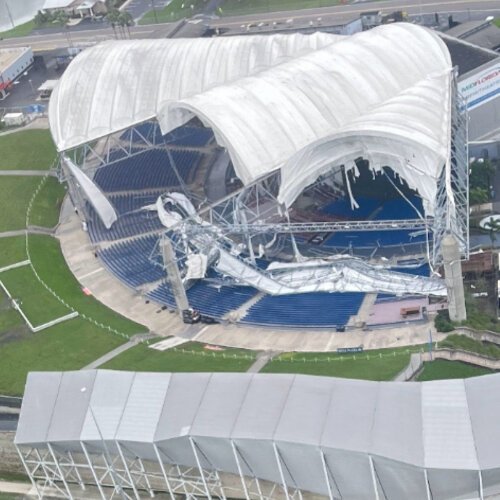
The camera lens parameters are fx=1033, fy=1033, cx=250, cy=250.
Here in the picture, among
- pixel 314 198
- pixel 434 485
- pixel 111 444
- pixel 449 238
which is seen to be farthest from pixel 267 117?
pixel 434 485

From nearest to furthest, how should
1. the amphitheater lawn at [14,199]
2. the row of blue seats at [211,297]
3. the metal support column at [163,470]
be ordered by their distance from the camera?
the metal support column at [163,470], the row of blue seats at [211,297], the amphitheater lawn at [14,199]

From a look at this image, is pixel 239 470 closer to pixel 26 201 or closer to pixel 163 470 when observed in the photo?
pixel 163 470

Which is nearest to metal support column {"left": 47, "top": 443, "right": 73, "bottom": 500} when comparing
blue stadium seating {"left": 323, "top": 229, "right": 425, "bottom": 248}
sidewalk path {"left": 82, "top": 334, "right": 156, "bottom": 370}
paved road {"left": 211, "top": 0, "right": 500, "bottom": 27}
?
sidewalk path {"left": 82, "top": 334, "right": 156, "bottom": 370}

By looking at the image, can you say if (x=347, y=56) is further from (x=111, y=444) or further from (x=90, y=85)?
(x=111, y=444)

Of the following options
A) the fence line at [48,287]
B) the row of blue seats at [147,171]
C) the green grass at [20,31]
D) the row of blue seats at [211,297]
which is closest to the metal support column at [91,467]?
the fence line at [48,287]

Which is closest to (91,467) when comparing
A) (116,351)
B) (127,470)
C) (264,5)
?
(127,470)

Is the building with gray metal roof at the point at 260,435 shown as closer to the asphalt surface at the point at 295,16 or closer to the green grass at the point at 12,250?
the green grass at the point at 12,250

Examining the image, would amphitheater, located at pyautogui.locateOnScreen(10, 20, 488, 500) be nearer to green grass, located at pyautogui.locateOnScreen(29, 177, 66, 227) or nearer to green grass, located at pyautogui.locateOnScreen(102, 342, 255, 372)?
green grass, located at pyautogui.locateOnScreen(29, 177, 66, 227)
